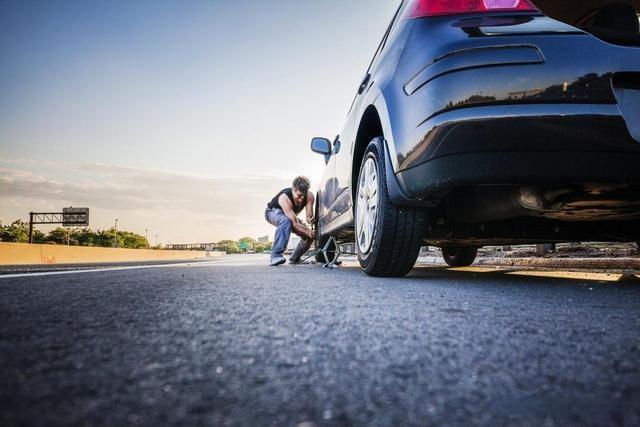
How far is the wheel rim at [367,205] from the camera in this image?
2705 millimetres

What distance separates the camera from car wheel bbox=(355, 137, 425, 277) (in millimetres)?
2455

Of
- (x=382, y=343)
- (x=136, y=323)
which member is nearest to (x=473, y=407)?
(x=382, y=343)

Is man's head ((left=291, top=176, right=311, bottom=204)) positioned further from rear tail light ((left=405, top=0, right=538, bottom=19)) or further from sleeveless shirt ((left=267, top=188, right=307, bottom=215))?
rear tail light ((left=405, top=0, right=538, bottom=19))

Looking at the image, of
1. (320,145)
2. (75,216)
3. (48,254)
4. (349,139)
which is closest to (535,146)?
(349,139)

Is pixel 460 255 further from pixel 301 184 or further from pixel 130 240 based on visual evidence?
pixel 130 240

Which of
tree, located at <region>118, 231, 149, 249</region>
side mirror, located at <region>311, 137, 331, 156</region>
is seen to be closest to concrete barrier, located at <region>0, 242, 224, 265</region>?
side mirror, located at <region>311, 137, 331, 156</region>

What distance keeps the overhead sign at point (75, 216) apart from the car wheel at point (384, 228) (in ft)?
206

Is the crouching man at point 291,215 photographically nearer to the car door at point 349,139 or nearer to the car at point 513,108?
the car door at point 349,139

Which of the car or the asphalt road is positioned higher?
the car

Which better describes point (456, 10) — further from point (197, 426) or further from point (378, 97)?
point (197, 426)

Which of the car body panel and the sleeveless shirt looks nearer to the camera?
the car body panel

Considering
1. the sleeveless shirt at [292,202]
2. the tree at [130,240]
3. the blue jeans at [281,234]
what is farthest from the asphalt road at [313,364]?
the tree at [130,240]

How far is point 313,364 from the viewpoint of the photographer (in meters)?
0.75

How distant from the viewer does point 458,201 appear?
248 centimetres
